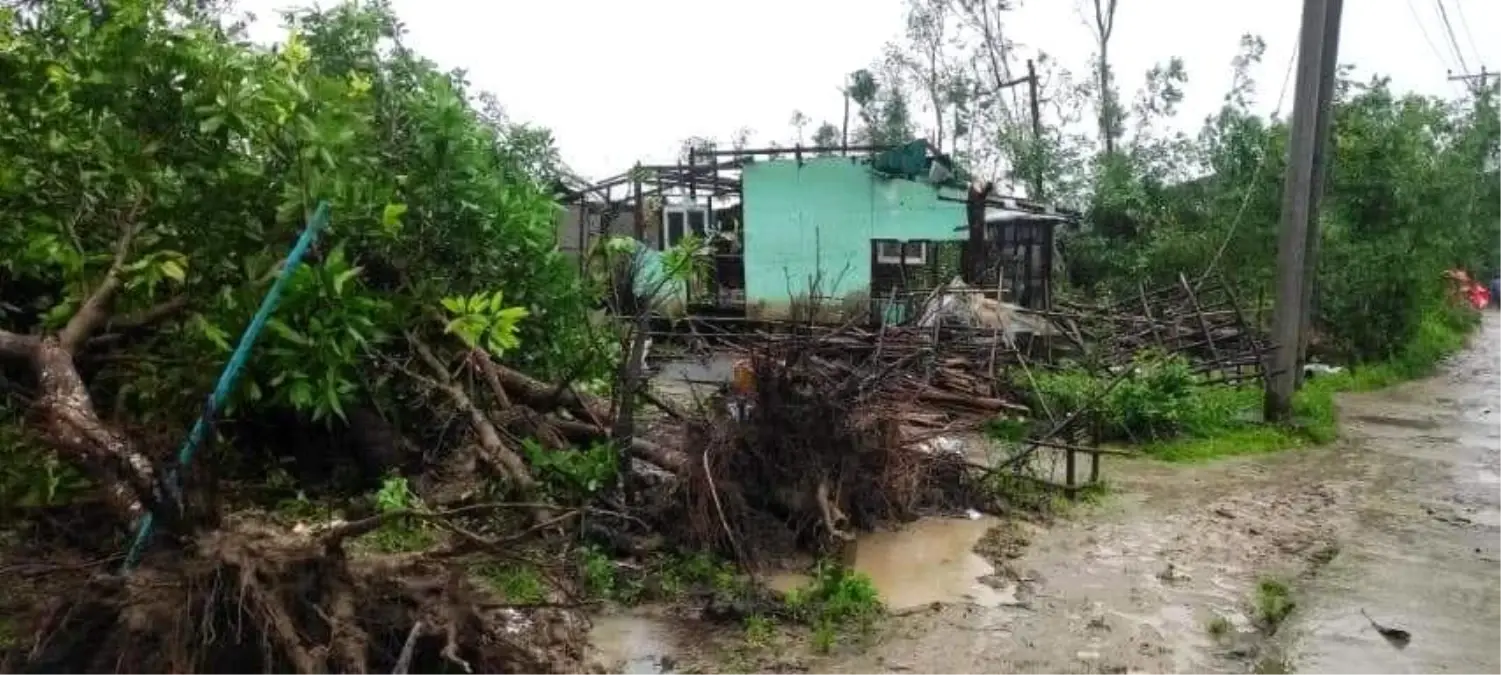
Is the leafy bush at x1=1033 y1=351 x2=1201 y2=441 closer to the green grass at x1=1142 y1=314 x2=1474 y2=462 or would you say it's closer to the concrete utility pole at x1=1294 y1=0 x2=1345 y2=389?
the green grass at x1=1142 y1=314 x2=1474 y2=462

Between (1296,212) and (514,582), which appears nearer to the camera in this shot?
(514,582)

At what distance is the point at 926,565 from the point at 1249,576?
78.5 inches

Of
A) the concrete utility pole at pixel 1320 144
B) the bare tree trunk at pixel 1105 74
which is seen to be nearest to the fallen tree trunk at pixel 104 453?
the concrete utility pole at pixel 1320 144

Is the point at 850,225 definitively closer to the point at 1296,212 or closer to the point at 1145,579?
the point at 1296,212

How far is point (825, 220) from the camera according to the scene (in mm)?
18266

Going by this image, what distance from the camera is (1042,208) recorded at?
1922 centimetres

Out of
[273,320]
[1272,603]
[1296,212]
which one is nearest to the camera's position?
[273,320]

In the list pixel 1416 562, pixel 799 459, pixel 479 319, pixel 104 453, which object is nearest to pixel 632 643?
pixel 479 319

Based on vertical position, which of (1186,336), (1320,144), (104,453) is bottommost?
(1186,336)

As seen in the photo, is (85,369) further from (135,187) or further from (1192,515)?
(1192,515)

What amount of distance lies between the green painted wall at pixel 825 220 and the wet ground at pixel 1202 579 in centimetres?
787

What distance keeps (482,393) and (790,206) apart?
11.4 metres

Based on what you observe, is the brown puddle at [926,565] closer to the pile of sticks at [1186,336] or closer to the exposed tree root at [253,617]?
the exposed tree root at [253,617]

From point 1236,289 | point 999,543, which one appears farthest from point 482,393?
point 1236,289
